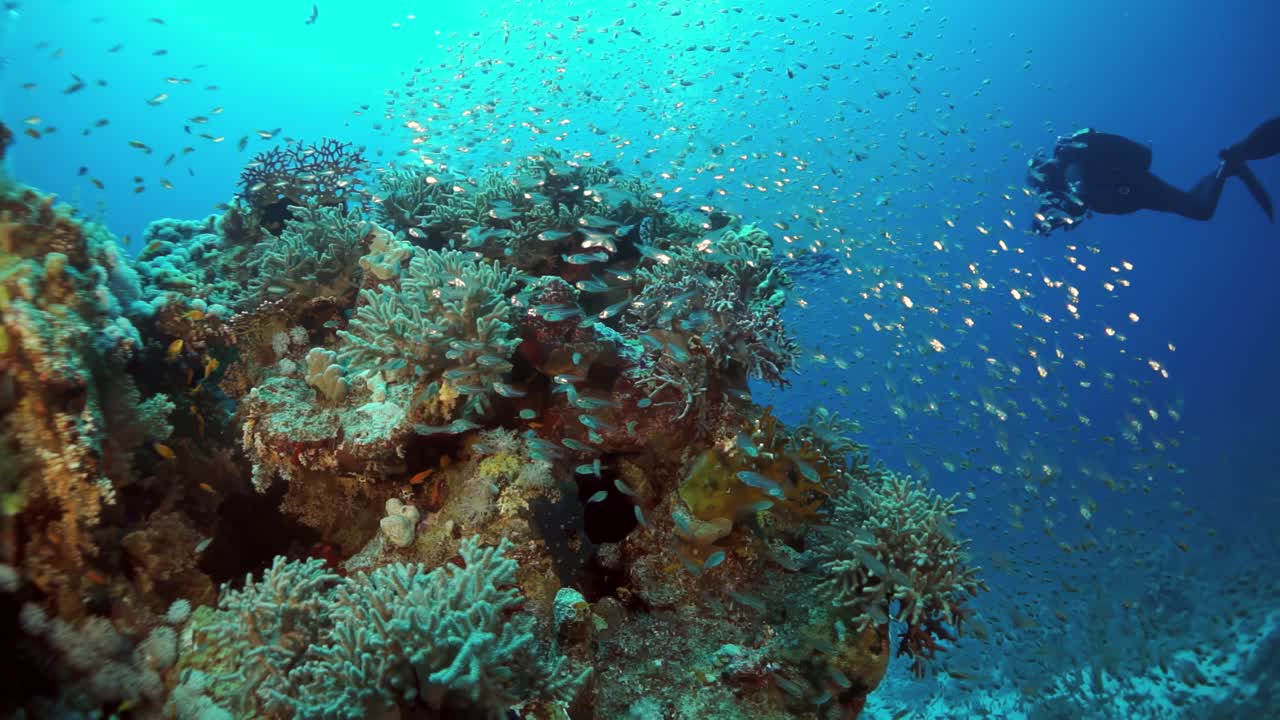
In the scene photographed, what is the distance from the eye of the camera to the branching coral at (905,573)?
505 cm

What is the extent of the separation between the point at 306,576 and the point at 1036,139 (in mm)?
138436

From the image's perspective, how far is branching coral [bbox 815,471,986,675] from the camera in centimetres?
505

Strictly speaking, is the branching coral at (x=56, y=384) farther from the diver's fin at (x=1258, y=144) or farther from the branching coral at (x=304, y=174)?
the diver's fin at (x=1258, y=144)

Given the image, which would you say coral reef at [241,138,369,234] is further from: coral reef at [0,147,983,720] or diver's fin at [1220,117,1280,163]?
diver's fin at [1220,117,1280,163]

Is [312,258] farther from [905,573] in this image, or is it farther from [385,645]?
[905,573]

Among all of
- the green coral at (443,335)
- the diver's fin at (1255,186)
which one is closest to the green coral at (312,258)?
the green coral at (443,335)

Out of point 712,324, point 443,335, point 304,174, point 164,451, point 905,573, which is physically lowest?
point 164,451

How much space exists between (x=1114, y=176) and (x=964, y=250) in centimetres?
7711

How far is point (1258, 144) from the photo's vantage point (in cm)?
1789

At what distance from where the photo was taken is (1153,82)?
342ft

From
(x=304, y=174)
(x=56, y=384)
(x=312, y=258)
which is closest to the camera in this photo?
(x=56, y=384)

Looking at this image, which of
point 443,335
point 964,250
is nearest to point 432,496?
point 443,335

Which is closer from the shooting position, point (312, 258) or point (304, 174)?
point (312, 258)

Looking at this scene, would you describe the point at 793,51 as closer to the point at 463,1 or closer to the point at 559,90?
the point at 463,1
